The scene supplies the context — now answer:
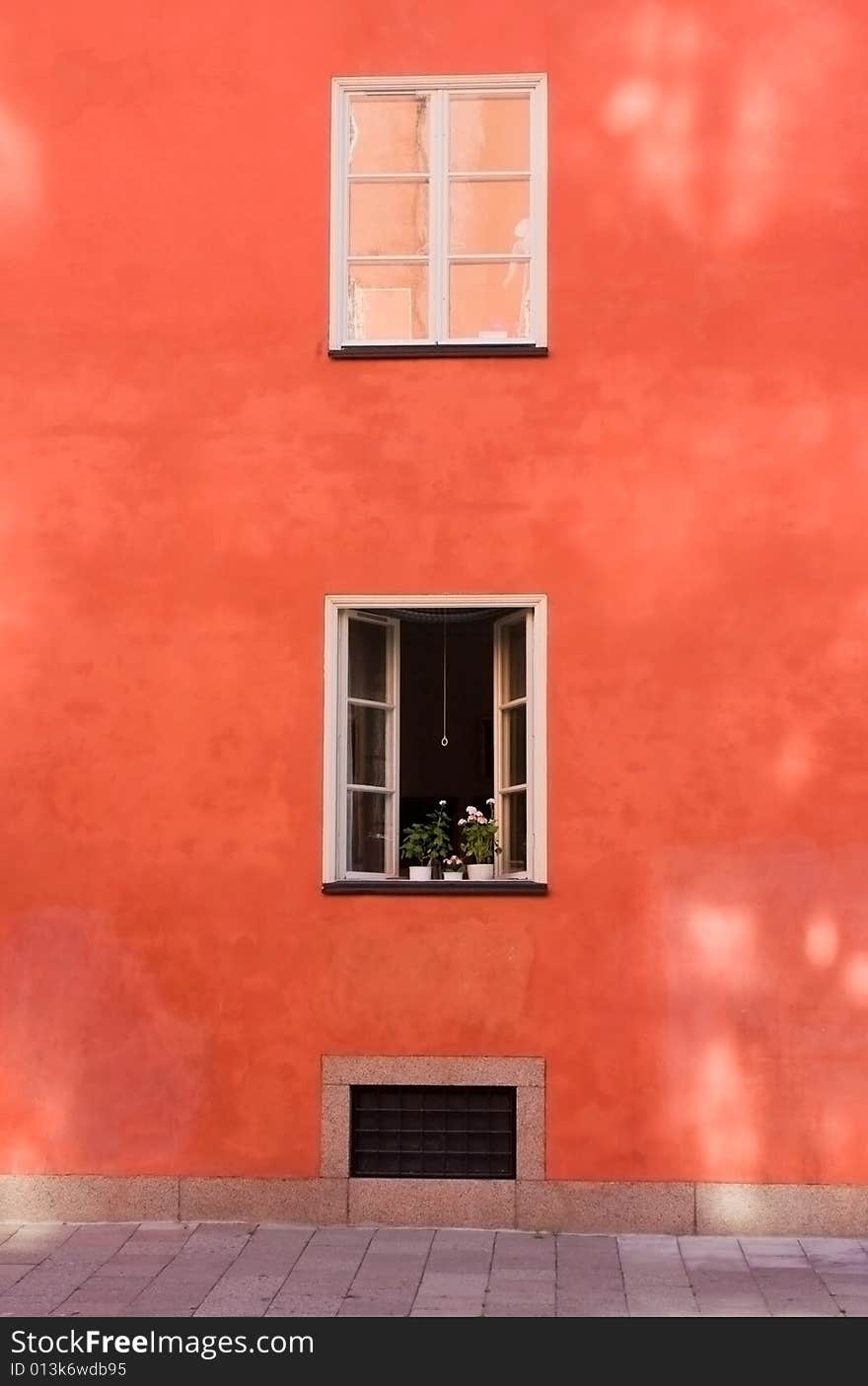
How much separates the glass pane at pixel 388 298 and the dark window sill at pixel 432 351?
0.74ft

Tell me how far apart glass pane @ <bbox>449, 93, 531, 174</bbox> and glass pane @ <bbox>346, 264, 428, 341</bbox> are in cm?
70

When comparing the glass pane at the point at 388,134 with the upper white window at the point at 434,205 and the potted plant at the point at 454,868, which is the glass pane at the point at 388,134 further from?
the potted plant at the point at 454,868

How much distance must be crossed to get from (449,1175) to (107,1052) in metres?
2.04

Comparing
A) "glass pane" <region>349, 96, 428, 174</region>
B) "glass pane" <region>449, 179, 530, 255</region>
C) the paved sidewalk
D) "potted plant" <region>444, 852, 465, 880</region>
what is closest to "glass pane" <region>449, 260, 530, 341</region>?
"glass pane" <region>449, 179, 530, 255</region>

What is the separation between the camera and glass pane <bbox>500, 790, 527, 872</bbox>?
10031mm

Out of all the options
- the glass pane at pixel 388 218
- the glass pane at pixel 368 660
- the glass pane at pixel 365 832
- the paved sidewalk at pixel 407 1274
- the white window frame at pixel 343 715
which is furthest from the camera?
the glass pane at pixel 388 218

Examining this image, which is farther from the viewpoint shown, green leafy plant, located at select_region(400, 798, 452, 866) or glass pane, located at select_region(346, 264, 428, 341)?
glass pane, located at select_region(346, 264, 428, 341)

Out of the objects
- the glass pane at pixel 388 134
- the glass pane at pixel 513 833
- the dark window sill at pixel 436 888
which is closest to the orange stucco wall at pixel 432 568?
the dark window sill at pixel 436 888

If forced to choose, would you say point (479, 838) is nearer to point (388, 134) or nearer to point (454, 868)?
point (454, 868)

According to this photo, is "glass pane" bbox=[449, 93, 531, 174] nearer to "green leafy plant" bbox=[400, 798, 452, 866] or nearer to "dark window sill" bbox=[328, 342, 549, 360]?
"dark window sill" bbox=[328, 342, 549, 360]

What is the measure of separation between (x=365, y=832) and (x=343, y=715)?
2.29 feet

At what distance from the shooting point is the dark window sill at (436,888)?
9.68 m

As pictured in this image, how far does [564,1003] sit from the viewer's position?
31.6 feet

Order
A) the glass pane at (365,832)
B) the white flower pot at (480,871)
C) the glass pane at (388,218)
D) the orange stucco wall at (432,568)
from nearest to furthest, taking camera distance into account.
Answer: the orange stucco wall at (432,568)
the white flower pot at (480,871)
the glass pane at (365,832)
the glass pane at (388,218)
